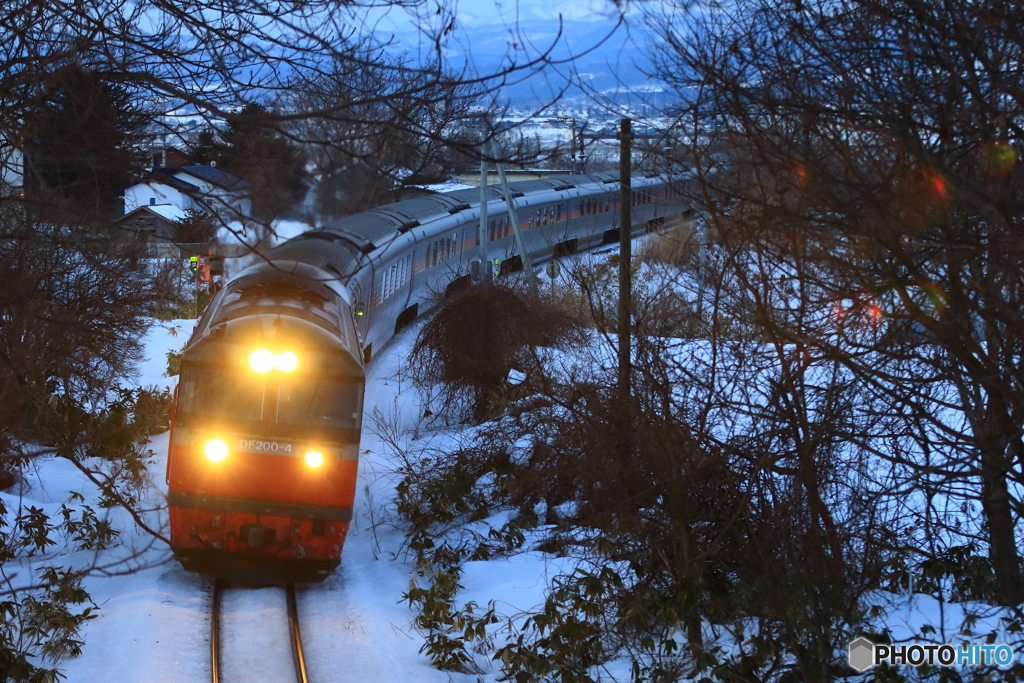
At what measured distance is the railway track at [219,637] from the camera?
297 inches

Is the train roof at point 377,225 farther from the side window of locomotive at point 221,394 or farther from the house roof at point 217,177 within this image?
the side window of locomotive at point 221,394

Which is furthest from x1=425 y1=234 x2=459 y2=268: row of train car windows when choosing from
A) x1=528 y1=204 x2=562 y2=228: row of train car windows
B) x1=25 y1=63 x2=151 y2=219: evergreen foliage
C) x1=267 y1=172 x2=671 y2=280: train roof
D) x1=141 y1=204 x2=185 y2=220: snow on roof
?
x1=25 y1=63 x2=151 y2=219: evergreen foliage

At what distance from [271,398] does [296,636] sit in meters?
2.17

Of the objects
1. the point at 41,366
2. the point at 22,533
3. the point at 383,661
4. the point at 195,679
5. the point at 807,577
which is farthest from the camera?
the point at 22,533

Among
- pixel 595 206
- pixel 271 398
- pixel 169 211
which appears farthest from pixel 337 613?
pixel 595 206

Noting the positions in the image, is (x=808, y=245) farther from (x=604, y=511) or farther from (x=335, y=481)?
(x=335, y=481)

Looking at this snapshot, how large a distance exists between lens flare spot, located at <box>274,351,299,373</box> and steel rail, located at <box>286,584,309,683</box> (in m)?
2.33

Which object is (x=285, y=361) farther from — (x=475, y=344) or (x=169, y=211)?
(x=475, y=344)

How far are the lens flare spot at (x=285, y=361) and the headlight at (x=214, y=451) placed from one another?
2.92 feet

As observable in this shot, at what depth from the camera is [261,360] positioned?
8789mm

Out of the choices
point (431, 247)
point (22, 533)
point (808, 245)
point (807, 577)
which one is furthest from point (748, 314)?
point (431, 247)

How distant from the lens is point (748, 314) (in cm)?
611

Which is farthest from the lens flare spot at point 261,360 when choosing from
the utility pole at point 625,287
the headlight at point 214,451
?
the utility pole at point 625,287

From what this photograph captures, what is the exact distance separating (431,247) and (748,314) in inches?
640
